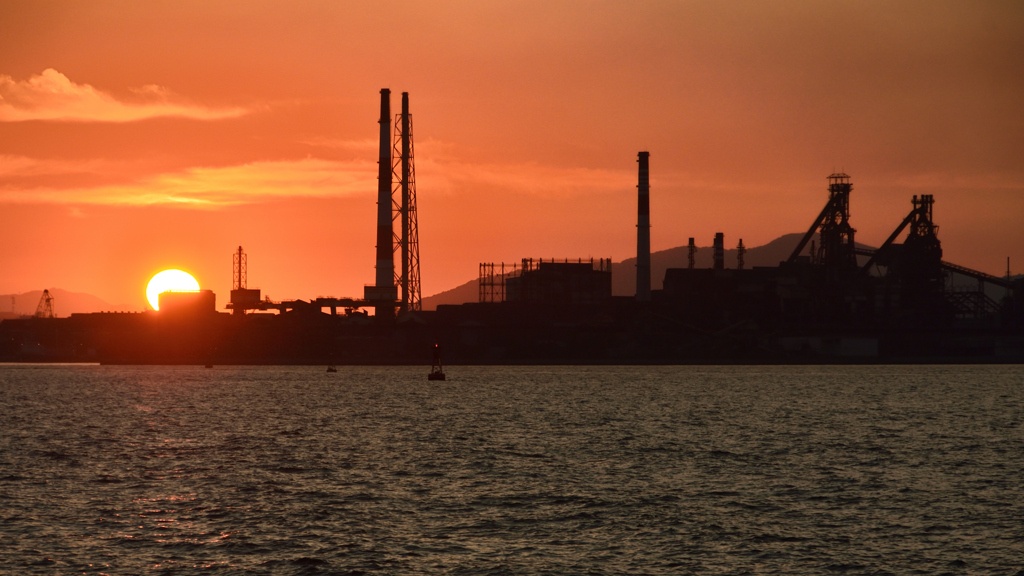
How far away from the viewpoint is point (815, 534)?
87.6 feet

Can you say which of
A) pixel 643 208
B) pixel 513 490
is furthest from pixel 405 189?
pixel 513 490

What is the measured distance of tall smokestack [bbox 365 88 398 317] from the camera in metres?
160

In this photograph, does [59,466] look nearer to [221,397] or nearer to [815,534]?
[815,534]

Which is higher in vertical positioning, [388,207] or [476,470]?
[388,207]

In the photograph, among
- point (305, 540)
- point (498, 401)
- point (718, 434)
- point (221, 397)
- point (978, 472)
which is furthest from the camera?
point (221, 397)

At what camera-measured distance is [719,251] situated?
575 ft

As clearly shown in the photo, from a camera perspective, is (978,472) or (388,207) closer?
(978,472)

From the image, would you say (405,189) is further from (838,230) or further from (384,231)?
(838,230)

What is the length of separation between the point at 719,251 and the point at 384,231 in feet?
183

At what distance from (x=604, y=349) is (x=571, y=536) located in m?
141

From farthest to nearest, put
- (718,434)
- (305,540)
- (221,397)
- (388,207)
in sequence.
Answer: (388,207), (221,397), (718,434), (305,540)

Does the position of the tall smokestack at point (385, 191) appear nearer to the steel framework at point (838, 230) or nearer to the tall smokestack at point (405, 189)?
the tall smokestack at point (405, 189)

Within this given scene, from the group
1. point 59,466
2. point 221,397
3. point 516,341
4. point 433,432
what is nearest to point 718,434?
point 433,432

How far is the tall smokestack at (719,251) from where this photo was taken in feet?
570
